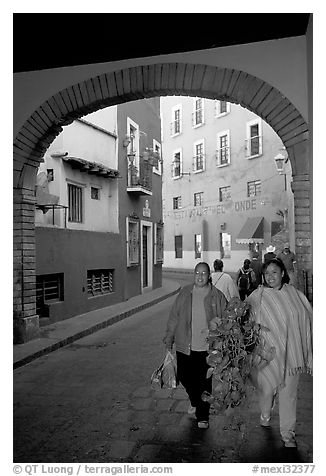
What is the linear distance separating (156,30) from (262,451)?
4059mm

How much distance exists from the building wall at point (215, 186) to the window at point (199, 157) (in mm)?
302

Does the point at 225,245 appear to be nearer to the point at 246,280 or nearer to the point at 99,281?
the point at 99,281

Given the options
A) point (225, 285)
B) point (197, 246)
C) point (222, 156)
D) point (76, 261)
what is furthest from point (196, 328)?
point (197, 246)

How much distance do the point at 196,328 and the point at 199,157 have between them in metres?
26.1

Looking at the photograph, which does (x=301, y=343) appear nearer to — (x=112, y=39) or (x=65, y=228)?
(x=112, y=39)

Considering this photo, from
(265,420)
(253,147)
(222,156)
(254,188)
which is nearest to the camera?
(265,420)

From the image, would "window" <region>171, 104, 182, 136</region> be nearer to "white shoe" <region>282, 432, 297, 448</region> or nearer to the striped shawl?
the striped shawl

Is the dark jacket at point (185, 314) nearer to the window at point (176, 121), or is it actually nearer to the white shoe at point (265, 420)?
the white shoe at point (265, 420)

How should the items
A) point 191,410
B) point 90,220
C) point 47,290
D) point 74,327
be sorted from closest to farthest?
point 191,410, point 74,327, point 47,290, point 90,220

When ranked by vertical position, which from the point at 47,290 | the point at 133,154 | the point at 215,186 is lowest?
the point at 47,290

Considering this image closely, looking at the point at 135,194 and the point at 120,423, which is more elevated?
the point at 135,194

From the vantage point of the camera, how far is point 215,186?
28547mm

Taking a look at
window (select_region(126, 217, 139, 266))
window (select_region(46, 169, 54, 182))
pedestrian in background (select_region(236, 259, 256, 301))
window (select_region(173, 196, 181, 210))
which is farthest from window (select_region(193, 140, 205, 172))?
pedestrian in background (select_region(236, 259, 256, 301))

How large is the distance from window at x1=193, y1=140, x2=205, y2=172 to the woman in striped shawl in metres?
25.6
